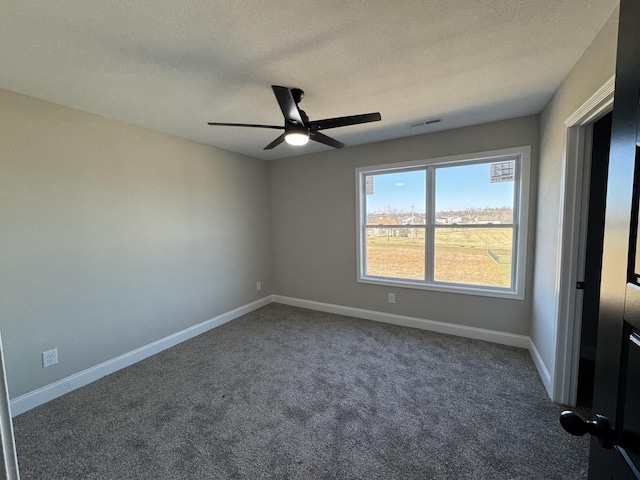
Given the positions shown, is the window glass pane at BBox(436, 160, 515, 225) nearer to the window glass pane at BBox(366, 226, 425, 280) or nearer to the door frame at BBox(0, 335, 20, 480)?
the window glass pane at BBox(366, 226, 425, 280)

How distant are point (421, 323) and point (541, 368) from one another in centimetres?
128

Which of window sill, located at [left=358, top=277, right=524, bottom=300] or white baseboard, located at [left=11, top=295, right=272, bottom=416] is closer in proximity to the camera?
white baseboard, located at [left=11, top=295, right=272, bottom=416]

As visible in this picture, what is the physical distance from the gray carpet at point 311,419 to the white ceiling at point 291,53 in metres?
2.46

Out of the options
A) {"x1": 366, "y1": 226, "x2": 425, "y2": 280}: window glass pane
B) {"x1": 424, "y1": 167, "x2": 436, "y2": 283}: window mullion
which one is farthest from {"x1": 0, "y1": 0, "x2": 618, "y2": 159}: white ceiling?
{"x1": 366, "y1": 226, "x2": 425, "y2": 280}: window glass pane

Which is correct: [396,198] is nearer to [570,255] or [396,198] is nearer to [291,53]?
[570,255]

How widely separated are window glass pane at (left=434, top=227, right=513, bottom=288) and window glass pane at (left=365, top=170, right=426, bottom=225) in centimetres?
41

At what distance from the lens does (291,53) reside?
171 cm

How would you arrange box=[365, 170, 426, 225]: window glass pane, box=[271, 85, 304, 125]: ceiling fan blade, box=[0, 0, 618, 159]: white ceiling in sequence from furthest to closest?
box=[365, 170, 426, 225]: window glass pane, box=[271, 85, 304, 125]: ceiling fan blade, box=[0, 0, 618, 159]: white ceiling

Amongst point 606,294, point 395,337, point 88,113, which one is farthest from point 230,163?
point 606,294

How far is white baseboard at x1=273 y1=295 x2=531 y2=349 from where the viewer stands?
9.93 ft

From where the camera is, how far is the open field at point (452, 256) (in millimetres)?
3143

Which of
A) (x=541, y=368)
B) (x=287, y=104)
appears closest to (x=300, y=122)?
(x=287, y=104)

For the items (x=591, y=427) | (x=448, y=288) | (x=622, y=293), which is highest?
(x=622, y=293)

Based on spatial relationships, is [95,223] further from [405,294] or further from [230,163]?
[405,294]
